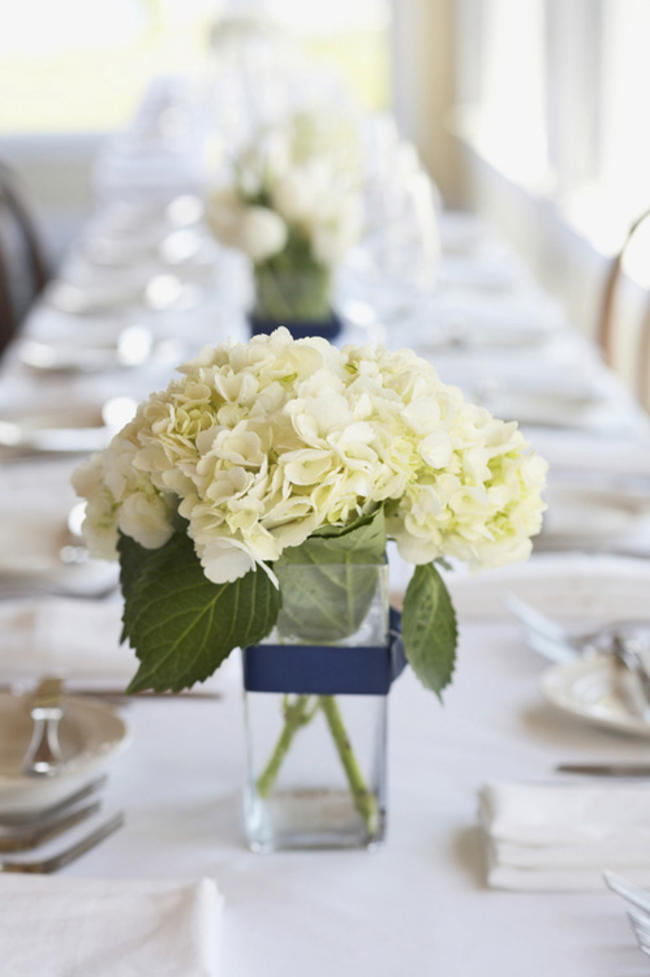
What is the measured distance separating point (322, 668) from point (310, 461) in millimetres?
167

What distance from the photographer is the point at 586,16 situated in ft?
14.3

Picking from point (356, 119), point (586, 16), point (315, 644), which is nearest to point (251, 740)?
point (315, 644)

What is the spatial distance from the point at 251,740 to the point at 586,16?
3940 mm

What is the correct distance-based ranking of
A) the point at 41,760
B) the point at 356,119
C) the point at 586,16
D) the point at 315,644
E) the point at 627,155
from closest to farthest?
the point at 315,644 → the point at 41,760 → the point at 356,119 → the point at 627,155 → the point at 586,16

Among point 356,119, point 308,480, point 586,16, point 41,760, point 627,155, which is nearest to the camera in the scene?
point 308,480

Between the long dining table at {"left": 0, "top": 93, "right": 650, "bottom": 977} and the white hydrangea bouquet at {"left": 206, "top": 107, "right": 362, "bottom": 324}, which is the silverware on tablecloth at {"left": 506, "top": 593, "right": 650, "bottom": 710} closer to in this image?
the long dining table at {"left": 0, "top": 93, "right": 650, "bottom": 977}

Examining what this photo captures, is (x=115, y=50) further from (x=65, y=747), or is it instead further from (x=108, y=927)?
(x=108, y=927)

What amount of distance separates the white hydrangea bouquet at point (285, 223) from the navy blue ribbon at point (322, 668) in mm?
1400

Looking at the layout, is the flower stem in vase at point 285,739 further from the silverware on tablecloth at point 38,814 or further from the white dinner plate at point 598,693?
the white dinner plate at point 598,693

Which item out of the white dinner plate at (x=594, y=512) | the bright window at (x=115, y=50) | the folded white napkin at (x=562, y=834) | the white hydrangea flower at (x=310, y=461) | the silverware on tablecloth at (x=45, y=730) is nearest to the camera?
the white hydrangea flower at (x=310, y=461)

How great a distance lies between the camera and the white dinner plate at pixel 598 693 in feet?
3.38

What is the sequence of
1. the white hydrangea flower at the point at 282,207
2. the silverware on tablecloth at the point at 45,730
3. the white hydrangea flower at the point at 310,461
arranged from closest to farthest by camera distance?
1. the white hydrangea flower at the point at 310,461
2. the silverware on tablecloth at the point at 45,730
3. the white hydrangea flower at the point at 282,207

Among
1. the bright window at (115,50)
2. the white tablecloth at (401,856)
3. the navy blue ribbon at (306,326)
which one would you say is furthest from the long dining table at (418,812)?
the bright window at (115,50)

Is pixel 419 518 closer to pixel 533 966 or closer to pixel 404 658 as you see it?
pixel 404 658
